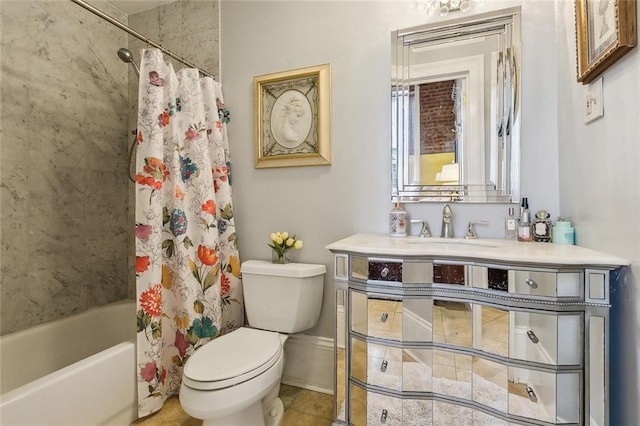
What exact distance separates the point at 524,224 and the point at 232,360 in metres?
1.45

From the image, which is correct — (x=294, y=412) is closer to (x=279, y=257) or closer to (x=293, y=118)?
(x=279, y=257)

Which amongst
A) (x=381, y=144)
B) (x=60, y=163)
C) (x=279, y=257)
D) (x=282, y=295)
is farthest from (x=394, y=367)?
(x=60, y=163)

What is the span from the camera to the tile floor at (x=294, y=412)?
4.90 ft

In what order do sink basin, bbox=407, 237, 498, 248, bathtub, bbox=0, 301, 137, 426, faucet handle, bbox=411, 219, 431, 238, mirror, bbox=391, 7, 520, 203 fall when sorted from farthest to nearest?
faucet handle, bbox=411, 219, 431, 238 → mirror, bbox=391, 7, 520, 203 → sink basin, bbox=407, 237, 498, 248 → bathtub, bbox=0, 301, 137, 426

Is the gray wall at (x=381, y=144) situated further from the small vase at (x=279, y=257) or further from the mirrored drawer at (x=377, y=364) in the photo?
the mirrored drawer at (x=377, y=364)

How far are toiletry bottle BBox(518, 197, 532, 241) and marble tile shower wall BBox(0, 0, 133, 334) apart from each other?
2.60 m

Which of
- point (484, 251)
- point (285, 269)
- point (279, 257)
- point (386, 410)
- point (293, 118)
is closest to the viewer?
point (484, 251)

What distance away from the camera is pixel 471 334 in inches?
44.2

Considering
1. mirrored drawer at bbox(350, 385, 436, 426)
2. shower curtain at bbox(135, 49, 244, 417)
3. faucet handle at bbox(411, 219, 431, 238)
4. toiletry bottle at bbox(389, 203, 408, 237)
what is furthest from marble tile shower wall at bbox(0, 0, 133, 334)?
faucet handle at bbox(411, 219, 431, 238)

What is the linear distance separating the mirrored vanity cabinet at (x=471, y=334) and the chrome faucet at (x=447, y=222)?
0.14 m

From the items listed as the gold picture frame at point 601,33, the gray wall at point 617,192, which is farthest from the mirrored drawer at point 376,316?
the gold picture frame at point 601,33

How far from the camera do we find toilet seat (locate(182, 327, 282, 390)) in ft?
3.75

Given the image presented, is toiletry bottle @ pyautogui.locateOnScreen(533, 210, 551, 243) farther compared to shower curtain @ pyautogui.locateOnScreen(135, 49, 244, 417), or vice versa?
shower curtain @ pyautogui.locateOnScreen(135, 49, 244, 417)

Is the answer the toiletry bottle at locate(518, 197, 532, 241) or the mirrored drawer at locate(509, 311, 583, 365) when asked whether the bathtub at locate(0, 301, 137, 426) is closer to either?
the mirrored drawer at locate(509, 311, 583, 365)
